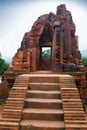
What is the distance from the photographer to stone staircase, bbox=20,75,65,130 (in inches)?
234

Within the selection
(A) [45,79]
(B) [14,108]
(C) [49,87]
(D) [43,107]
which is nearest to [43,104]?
(D) [43,107]

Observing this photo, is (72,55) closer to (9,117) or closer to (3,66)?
(9,117)

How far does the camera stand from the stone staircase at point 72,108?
5.83 meters

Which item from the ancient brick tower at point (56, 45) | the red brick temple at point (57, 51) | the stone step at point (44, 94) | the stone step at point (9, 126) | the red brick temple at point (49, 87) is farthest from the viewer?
the ancient brick tower at point (56, 45)

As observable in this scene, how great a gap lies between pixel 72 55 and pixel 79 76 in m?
2.29

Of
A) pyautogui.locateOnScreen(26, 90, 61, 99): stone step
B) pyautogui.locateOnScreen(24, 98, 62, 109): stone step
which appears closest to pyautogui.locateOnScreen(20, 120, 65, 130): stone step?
pyautogui.locateOnScreen(24, 98, 62, 109): stone step

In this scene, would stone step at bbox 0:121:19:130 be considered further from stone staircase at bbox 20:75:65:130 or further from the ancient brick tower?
the ancient brick tower

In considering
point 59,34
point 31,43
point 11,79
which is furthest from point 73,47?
point 11,79

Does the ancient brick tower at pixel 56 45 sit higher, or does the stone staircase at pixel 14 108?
the ancient brick tower at pixel 56 45

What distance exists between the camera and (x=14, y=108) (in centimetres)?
645

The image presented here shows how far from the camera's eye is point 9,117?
6.21 metres

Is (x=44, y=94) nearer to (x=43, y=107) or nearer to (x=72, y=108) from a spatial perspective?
(x=43, y=107)

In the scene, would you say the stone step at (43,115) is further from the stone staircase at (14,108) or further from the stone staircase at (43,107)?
the stone staircase at (14,108)

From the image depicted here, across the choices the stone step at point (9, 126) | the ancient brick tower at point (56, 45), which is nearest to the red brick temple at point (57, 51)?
the ancient brick tower at point (56, 45)
